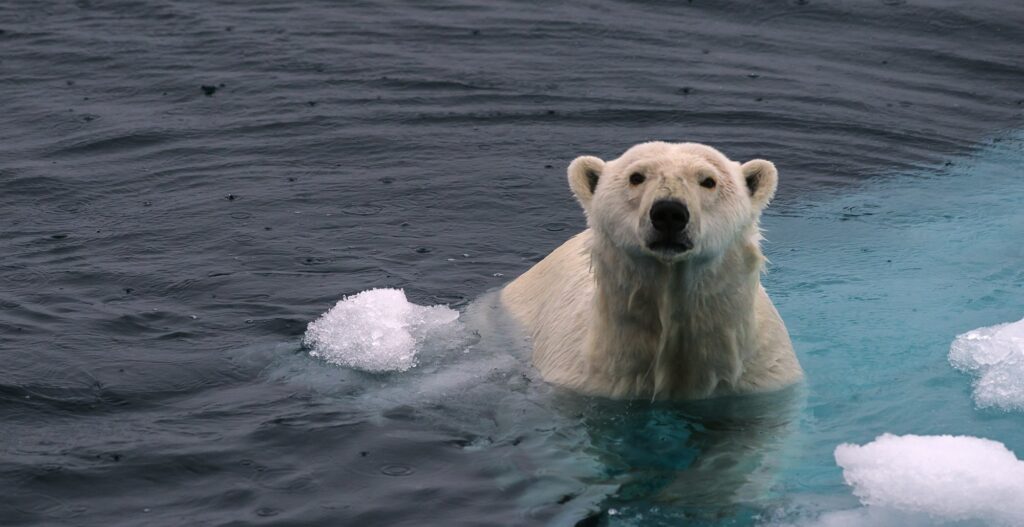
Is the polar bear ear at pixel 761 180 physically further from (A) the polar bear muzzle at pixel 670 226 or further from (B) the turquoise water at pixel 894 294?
(B) the turquoise water at pixel 894 294

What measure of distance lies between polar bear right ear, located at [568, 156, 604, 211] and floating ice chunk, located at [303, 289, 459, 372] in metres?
1.75

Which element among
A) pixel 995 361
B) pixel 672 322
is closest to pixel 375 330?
pixel 672 322

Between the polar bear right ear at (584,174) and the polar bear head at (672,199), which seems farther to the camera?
the polar bear right ear at (584,174)

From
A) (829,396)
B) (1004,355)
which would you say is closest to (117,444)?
(829,396)

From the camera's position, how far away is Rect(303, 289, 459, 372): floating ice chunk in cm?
845

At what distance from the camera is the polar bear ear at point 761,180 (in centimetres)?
705

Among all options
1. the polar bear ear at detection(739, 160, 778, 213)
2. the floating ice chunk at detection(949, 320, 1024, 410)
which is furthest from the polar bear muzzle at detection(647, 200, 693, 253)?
the floating ice chunk at detection(949, 320, 1024, 410)

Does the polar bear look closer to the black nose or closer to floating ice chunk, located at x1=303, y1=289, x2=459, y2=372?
the black nose

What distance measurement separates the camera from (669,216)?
6.41m

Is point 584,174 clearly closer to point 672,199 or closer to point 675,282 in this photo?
point 675,282

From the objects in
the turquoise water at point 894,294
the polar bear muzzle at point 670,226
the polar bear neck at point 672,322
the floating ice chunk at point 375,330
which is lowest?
the floating ice chunk at point 375,330

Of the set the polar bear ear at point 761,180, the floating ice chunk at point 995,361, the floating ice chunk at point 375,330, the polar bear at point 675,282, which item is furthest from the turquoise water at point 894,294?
the floating ice chunk at point 375,330

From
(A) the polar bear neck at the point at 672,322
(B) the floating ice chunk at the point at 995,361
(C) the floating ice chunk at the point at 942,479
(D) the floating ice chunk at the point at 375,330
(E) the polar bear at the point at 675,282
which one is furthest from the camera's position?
(D) the floating ice chunk at the point at 375,330

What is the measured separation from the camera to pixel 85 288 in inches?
386
